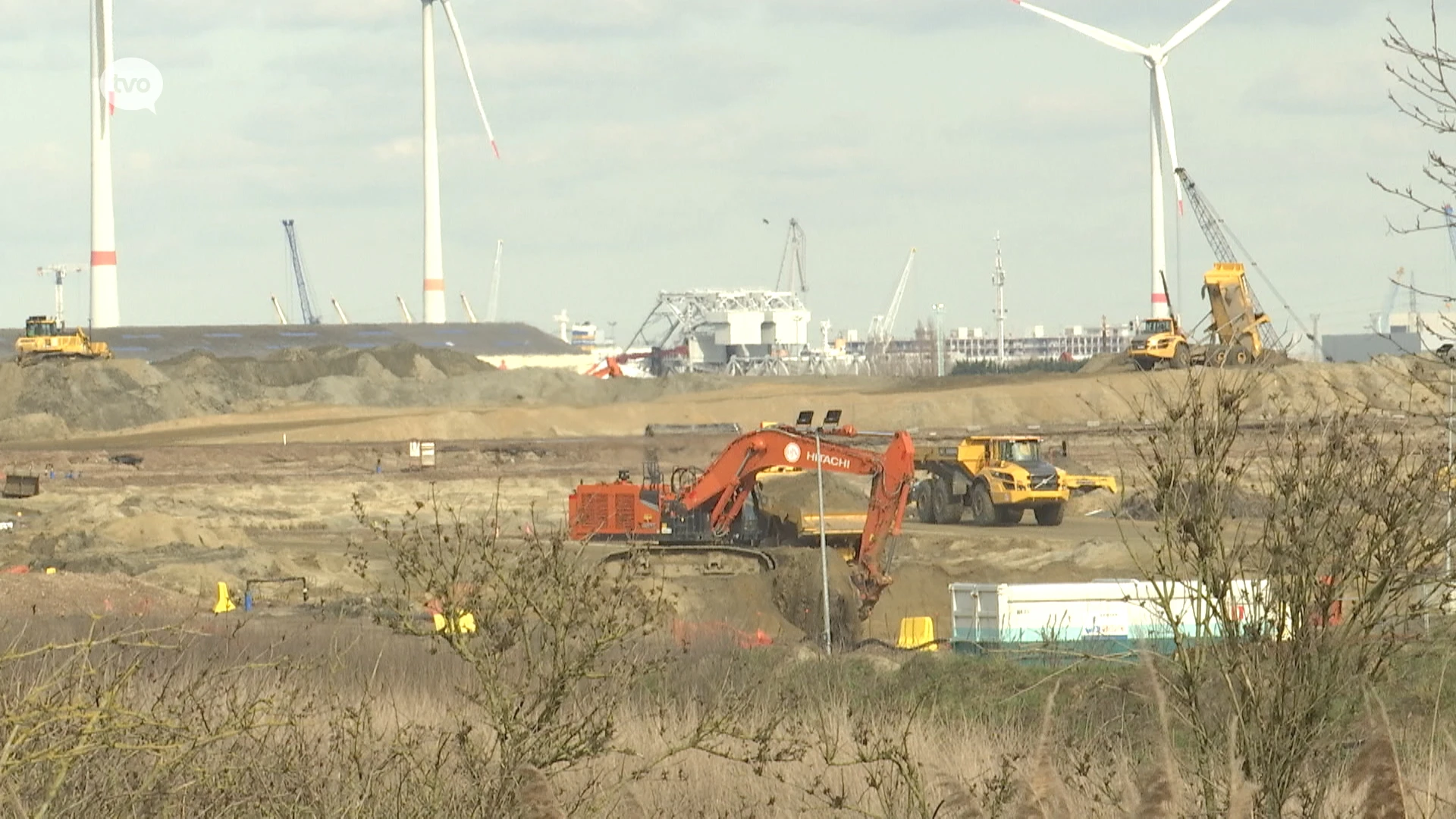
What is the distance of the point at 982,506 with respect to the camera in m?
42.6

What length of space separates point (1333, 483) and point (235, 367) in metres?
88.8

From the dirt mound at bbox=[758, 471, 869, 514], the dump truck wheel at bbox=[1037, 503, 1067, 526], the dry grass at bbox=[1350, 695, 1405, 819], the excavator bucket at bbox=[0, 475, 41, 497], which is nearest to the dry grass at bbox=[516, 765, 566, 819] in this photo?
the dry grass at bbox=[1350, 695, 1405, 819]

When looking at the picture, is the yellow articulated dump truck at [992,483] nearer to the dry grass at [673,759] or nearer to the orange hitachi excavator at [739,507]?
the orange hitachi excavator at [739,507]

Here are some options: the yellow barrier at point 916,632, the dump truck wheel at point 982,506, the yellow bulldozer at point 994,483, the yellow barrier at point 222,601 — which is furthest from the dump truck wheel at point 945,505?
the yellow barrier at point 222,601

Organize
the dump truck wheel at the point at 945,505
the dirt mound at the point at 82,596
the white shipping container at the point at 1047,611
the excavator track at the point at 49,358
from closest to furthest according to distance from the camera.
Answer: the white shipping container at the point at 1047,611, the dirt mound at the point at 82,596, the dump truck wheel at the point at 945,505, the excavator track at the point at 49,358

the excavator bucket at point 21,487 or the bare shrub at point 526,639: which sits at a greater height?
the bare shrub at point 526,639

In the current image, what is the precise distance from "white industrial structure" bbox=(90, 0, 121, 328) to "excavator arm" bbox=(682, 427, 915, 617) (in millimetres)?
69558

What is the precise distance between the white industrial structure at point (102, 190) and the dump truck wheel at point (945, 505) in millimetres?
61151

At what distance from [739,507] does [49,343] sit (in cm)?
5666

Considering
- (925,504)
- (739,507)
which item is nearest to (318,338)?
(925,504)

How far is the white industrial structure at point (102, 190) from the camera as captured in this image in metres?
90.3

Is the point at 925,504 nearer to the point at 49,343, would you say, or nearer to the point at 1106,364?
the point at 1106,364

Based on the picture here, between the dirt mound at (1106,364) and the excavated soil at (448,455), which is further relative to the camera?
the dirt mound at (1106,364)

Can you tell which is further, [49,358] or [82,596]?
[49,358]
